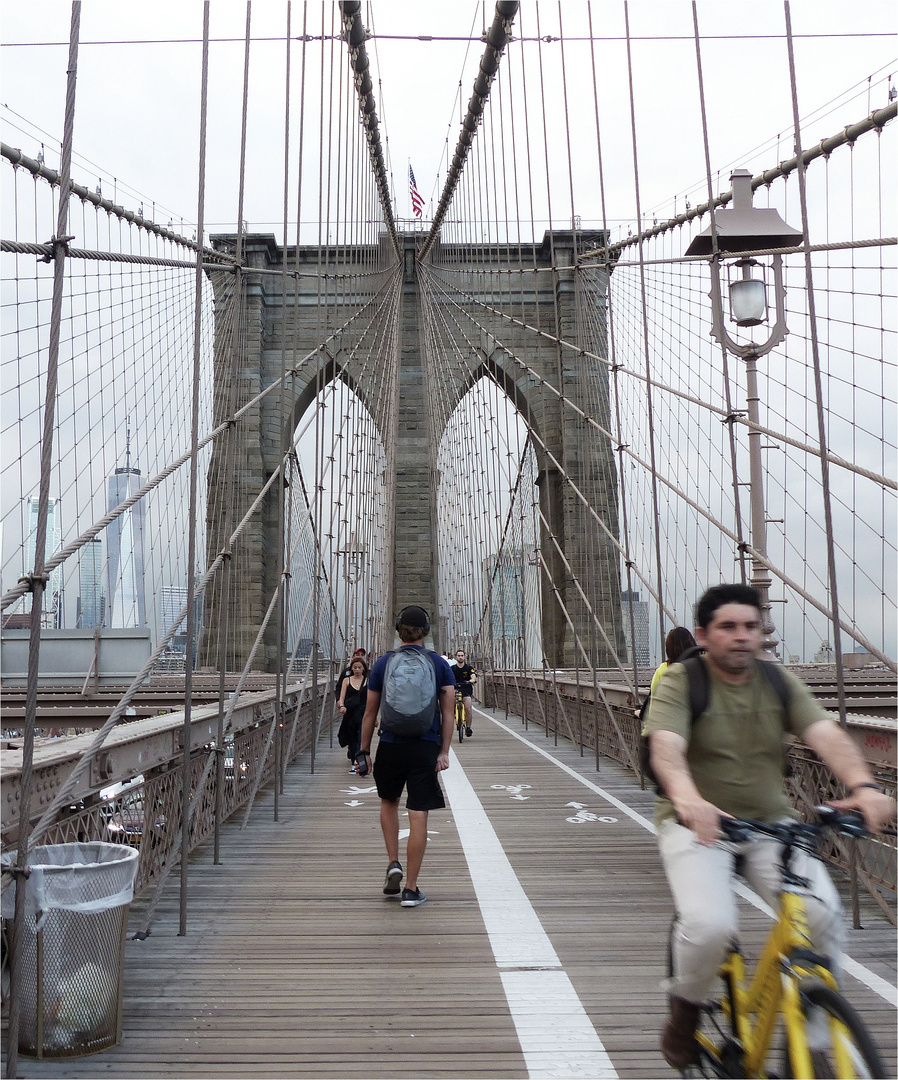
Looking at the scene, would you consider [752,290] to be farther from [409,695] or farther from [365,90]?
[365,90]

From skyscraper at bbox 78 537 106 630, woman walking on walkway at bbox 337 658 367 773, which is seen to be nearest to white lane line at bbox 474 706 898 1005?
woman walking on walkway at bbox 337 658 367 773

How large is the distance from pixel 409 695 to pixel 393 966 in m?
0.93

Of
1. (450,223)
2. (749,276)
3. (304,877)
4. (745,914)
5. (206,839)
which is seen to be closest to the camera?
(745,914)

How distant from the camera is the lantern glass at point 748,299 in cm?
541

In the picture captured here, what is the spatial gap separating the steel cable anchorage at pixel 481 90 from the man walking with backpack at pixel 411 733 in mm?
9299

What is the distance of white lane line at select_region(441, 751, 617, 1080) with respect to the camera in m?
2.14

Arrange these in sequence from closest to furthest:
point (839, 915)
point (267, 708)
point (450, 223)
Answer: point (839, 915) < point (267, 708) < point (450, 223)

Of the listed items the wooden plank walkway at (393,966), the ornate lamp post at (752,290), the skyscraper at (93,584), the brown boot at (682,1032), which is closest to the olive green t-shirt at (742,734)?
the brown boot at (682,1032)

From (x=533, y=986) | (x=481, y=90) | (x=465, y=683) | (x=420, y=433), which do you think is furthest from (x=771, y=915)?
(x=420, y=433)

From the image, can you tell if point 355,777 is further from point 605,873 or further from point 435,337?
point 435,337

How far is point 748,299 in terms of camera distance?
5.41 meters

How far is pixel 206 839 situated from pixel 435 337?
2005 cm

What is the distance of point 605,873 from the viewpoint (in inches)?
161

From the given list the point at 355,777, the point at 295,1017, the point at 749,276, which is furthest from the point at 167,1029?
the point at 355,777
